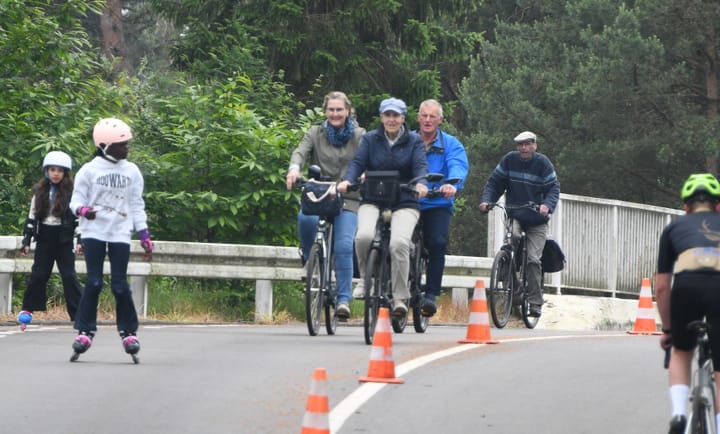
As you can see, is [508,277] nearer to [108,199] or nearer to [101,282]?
[101,282]

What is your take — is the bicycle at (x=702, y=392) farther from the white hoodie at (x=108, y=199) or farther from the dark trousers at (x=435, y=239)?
the dark trousers at (x=435, y=239)

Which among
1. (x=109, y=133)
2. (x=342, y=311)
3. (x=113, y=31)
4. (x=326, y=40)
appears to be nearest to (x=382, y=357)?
(x=109, y=133)

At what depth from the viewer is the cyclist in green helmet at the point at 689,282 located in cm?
745

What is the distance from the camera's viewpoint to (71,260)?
15602 mm

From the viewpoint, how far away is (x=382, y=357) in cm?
1023

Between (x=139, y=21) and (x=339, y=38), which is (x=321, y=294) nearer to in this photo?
(x=339, y=38)

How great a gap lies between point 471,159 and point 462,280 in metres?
27.6

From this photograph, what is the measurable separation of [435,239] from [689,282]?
6130 mm

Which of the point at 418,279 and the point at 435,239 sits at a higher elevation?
the point at 435,239

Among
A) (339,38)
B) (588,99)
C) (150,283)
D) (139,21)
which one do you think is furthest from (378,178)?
(139,21)

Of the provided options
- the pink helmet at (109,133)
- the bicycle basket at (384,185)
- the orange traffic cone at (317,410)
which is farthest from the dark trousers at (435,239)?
the orange traffic cone at (317,410)

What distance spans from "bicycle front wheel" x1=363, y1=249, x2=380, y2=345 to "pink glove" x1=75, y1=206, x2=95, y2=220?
7.65ft

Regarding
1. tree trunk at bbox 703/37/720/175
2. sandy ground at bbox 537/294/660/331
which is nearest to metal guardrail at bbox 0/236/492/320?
sandy ground at bbox 537/294/660/331

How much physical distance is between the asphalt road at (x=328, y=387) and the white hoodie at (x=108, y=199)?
963 millimetres
